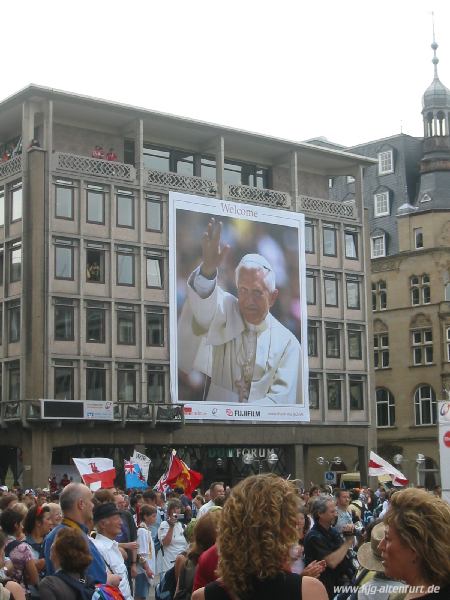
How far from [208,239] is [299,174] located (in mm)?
11912

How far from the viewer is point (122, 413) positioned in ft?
179

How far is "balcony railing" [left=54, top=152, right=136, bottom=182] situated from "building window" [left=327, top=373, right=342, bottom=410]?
16.4m

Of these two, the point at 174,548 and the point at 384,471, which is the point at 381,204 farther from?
the point at 174,548

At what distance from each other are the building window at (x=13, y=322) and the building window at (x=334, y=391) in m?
18.4

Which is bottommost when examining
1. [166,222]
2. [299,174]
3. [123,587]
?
[123,587]

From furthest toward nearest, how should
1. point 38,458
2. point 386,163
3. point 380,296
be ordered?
point 386,163 < point 380,296 < point 38,458

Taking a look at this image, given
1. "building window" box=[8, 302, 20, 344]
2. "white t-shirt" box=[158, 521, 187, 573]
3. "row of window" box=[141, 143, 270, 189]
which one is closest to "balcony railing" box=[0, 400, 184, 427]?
"building window" box=[8, 302, 20, 344]

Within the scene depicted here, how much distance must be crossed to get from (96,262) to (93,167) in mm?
4583

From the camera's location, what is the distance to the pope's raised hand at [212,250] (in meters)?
57.2

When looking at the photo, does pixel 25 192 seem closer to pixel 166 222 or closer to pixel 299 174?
pixel 166 222

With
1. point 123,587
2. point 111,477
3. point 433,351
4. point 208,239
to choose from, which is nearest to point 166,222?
point 208,239

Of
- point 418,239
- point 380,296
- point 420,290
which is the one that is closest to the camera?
point 420,290

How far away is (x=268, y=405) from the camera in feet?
193

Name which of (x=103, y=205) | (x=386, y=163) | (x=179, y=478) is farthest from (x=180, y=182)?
(x=386, y=163)
